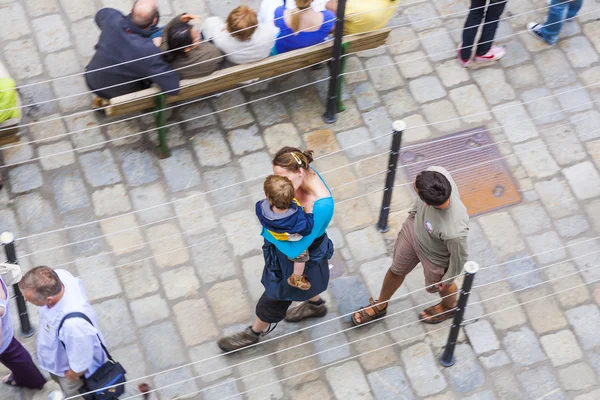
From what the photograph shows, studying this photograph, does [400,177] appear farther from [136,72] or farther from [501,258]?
[136,72]

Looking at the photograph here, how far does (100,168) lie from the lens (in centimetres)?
771

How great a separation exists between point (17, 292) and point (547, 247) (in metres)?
4.14

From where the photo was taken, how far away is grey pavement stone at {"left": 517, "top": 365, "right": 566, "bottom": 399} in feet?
22.0

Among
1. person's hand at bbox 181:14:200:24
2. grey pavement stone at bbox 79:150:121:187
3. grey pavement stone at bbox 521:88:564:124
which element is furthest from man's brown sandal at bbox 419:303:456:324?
person's hand at bbox 181:14:200:24

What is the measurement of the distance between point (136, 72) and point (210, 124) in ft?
3.10

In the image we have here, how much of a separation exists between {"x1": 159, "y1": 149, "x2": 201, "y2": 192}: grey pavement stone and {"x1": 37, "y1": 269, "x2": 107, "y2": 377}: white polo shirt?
2.02 meters

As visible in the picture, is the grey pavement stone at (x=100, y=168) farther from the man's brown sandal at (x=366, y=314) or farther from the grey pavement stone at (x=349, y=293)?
the man's brown sandal at (x=366, y=314)

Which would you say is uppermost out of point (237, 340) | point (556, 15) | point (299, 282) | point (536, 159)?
point (556, 15)

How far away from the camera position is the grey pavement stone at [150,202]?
7461mm

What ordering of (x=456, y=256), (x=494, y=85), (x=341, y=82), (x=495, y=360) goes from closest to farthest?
1. (x=456, y=256)
2. (x=495, y=360)
3. (x=341, y=82)
4. (x=494, y=85)

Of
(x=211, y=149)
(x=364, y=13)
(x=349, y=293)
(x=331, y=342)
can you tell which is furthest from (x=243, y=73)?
(x=331, y=342)

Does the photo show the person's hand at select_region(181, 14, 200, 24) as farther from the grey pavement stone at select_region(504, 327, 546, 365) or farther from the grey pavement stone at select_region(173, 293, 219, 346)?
the grey pavement stone at select_region(504, 327, 546, 365)

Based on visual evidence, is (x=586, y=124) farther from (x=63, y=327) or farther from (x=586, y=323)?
(x=63, y=327)

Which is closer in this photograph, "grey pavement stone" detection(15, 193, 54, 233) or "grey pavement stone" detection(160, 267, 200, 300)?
"grey pavement stone" detection(160, 267, 200, 300)
